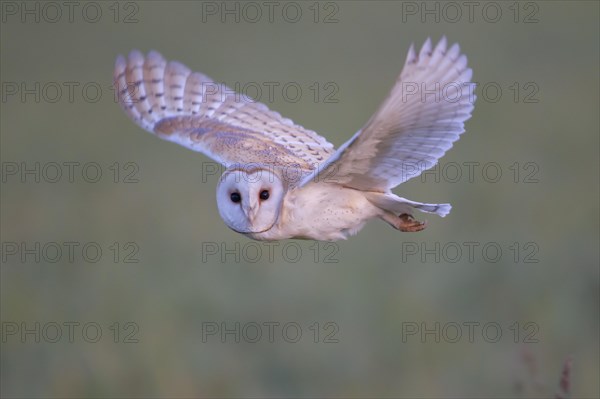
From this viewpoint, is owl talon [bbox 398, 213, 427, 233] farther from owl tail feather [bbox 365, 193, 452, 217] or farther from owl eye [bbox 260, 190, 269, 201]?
owl eye [bbox 260, 190, 269, 201]

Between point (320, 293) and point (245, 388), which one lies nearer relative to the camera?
point (245, 388)

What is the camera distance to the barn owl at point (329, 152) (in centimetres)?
436

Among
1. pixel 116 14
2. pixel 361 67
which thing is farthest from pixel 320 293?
pixel 116 14

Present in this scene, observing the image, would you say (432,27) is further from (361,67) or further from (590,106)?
(590,106)

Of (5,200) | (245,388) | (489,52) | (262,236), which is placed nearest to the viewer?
(262,236)

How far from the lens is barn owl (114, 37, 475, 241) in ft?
14.3

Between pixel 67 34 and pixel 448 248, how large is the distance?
7842 millimetres

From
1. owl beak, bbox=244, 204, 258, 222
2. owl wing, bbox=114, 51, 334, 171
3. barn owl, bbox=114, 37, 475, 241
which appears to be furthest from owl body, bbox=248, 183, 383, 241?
owl wing, bbox=114, 51, 334, 171

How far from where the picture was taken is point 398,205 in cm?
501

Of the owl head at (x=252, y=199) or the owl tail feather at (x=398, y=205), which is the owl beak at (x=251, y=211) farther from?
the owl tail feather at (x=398, y=205)

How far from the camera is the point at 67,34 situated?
45.3 feet

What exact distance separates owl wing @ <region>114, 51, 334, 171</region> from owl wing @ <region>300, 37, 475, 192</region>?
97 centimetres

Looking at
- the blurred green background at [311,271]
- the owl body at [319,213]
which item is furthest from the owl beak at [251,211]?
the blurred green background at [311,271]

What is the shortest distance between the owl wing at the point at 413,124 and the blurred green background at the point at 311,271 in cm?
90
